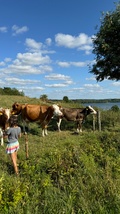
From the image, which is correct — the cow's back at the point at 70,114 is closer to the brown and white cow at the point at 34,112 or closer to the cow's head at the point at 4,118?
the brown and white cow at the point at 34,112

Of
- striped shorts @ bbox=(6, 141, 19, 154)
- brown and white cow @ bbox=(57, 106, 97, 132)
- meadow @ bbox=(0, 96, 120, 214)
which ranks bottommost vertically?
meadow @ bbox=(0, 96, 120, 214)

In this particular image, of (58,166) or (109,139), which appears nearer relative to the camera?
(58,166)

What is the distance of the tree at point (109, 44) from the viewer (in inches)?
697

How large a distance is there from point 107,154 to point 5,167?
3885 mm

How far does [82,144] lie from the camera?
11.4m

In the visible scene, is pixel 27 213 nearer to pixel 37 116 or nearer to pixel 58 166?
pixel 58 166

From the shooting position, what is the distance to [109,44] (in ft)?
59.3

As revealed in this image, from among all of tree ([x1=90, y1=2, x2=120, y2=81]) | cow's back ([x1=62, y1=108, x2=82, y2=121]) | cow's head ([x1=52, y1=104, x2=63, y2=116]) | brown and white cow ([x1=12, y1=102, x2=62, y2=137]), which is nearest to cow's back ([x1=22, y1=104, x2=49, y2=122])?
brown and white cow ([x1=12, y1=102, x2=62, y2=137])

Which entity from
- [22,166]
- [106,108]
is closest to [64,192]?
[22,166]

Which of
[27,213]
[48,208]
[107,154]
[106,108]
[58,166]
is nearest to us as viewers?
[27,213]

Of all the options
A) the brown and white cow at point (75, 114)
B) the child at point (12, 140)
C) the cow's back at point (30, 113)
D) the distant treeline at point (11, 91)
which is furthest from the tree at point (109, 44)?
the distant treeline at point (11, 91)

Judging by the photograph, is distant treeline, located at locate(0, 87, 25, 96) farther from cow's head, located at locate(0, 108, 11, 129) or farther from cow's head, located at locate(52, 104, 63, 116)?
cow's head, located at locate(0, 108, 11, 129)

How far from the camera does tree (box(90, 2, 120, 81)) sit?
58.1 ft

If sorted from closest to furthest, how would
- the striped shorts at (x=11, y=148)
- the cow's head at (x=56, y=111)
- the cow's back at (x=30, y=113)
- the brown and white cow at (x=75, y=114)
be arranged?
the striped shorts at (x=11, y=148) → the cow's back at (x=30, y=113) → the cow's head at (x=56, y=111) → the brown and white cow at (x=75, y=114)
